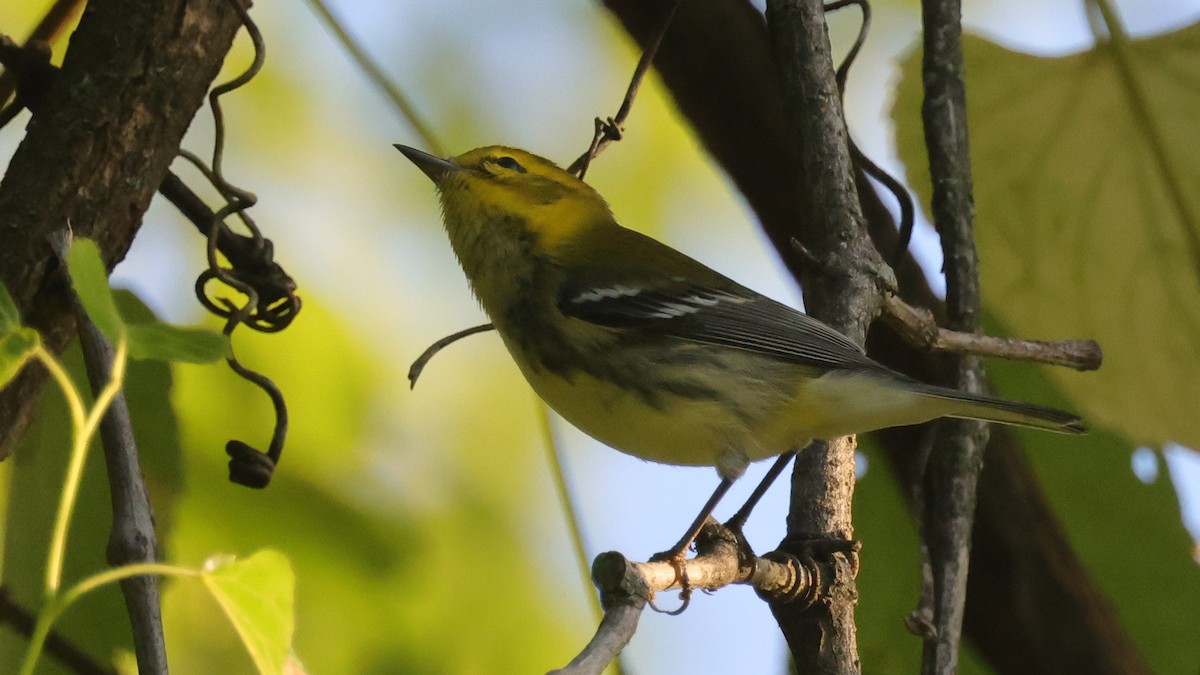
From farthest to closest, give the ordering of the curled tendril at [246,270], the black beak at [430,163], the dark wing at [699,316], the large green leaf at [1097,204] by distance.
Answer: the black beak at [430,163]
the large green leaf at [1097,204]
the dark wing at [699,316]
the curled tendril at [246,270]

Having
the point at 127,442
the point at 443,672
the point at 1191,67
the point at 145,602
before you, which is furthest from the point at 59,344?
the point at 1191,67

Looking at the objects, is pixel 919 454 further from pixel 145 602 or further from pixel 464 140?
pixel 464 140

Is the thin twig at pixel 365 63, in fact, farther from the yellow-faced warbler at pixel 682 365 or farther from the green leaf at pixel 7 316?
the green leaf at pixel 7 316

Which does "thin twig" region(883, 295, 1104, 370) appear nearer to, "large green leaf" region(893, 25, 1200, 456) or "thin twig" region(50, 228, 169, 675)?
"large green leaf" region(893, 25, 1200, 456)

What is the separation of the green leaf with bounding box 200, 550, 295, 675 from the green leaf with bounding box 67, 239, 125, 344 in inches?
6.0

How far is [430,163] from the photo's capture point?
82.4 inches

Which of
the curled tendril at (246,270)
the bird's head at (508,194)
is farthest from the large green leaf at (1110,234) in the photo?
the curled tendril at (246,270)

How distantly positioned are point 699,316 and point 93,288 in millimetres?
1296

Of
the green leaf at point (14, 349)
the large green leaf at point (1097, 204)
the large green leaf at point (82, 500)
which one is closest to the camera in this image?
the green leaf at point (14, 349)

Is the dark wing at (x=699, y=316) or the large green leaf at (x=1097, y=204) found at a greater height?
the large green leaf at (x=1097, y=204)

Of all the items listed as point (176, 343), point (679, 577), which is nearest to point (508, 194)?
point (679, 577)

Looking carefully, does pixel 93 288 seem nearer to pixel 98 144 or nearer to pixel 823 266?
pixel 98 144

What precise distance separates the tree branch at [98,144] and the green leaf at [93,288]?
2.14ft

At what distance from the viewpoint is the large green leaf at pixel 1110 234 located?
1.91m
